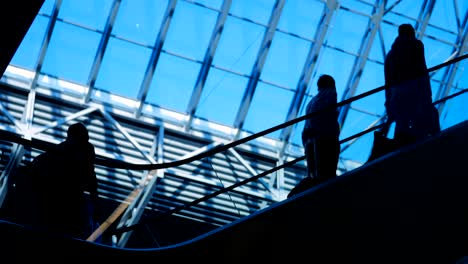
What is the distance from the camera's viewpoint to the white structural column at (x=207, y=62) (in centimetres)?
1756

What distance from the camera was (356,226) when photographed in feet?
19.5

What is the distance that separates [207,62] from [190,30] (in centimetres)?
89

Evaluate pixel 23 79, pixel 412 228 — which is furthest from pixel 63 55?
pixel 412 228

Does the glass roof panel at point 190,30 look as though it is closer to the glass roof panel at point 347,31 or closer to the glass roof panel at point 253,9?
the glass roof panel at point 253,9

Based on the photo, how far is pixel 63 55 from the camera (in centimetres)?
1759

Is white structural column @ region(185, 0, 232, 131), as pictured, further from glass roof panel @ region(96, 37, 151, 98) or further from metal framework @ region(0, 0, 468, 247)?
glass roof panel @ region(96, 37, 151, 98)

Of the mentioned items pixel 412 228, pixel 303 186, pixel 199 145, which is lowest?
pixel 412 228

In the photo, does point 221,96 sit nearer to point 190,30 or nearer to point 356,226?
point 190,30

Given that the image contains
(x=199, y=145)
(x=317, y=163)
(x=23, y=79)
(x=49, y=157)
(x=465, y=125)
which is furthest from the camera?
(x=199, y=145)

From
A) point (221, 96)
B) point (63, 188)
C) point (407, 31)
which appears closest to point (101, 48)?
point (221, 96)

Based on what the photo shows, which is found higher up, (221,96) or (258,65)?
(258,65)

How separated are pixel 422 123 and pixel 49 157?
3.32 meters

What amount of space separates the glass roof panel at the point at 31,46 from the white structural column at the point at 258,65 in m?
5.13

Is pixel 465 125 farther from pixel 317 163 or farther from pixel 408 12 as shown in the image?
pixel 408 12
